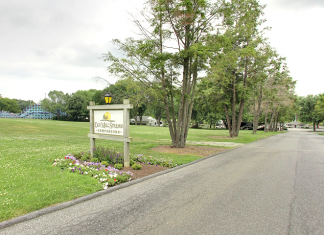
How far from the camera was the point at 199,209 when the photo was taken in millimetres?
3895

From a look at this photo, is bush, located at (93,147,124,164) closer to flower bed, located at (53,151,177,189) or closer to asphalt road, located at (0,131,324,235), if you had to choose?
flower bed, located at (53,151,177,189)

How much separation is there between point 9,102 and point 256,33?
134 m

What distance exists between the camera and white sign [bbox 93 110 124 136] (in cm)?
711

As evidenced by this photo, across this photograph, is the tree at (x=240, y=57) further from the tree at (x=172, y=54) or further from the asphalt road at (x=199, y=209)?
the asphalt road at (x=199, y=209)

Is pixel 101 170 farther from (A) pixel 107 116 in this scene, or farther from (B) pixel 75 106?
(B) pixel 75 106

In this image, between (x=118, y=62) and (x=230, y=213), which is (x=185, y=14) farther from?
(x=230, y=213)

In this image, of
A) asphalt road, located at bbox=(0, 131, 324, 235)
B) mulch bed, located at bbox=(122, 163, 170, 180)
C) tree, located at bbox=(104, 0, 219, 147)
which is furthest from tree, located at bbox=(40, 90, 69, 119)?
asphalt road, located at bbox=(0, 131, 324, 235)

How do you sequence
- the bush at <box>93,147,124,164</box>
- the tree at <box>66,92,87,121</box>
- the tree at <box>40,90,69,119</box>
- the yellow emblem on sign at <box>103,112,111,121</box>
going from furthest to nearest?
the tree at <box>40,90,69,119</box>
the tree at <box>66,92,87,121</box>
the yellow emblem on sign at <box>103,112,111,121</box>
the bush at <box>93,147,124,164</box>

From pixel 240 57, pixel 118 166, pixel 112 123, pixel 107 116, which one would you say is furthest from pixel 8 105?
pixel 118 166

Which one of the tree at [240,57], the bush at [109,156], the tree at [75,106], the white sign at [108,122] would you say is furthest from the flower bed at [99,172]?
the tree at [75,106]

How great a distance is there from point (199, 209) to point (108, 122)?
4.66m

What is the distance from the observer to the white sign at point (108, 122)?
7.11 m

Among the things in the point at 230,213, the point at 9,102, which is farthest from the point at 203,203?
the point at 9,102

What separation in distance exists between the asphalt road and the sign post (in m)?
1.84
